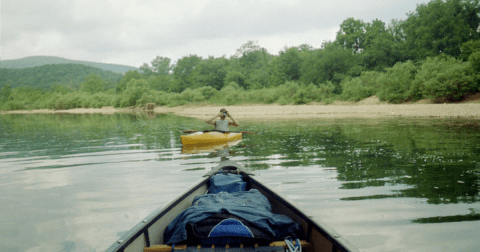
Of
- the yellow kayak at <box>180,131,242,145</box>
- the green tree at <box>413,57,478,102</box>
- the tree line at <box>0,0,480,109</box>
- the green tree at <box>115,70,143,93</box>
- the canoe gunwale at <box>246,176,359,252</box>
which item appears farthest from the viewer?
the green tree at <box>115,70,143,93</box>

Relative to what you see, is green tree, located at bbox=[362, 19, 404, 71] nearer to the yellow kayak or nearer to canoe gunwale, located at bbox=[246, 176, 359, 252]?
the yellow kayak

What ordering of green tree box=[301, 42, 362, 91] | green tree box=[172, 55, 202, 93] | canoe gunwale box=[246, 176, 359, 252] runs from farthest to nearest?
green tree box=[172, 55, 202, 93] < green tree box=[301, 42, 362, 91] < canoe gunwale box=[246, 176, 359, 252]

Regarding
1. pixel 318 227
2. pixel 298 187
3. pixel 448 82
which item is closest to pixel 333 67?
pixel 448 82

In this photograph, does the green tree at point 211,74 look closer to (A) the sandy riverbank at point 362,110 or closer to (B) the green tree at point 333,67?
(B) the green tree at point 333,67

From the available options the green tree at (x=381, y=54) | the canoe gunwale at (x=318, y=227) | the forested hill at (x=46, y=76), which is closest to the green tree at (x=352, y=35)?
the green tree at (x=381, y=54)

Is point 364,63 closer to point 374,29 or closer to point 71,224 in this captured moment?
point 374,29

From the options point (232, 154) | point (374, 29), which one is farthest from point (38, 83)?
point (232, 154)

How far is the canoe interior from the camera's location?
2680 millimetres

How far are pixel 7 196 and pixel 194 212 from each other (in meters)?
6.44

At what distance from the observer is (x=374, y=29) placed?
56.9m

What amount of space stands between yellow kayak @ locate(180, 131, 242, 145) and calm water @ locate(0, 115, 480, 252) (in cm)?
77

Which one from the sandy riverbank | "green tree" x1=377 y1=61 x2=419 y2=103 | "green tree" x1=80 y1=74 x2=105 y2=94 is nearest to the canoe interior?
the sandy riverbank

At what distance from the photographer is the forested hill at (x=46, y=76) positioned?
144m

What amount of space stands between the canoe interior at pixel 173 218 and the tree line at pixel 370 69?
3020 cm
